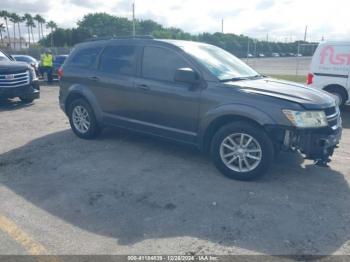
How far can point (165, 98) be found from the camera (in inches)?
194

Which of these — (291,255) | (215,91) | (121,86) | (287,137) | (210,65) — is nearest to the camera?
(291,255)

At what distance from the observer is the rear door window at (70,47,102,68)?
5996 mm

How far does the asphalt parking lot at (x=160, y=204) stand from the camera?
305 centimetres

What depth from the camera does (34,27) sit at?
10119 centimetres

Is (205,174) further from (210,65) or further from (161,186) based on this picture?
(210,65)

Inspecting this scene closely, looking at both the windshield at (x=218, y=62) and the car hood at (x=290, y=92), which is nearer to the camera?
the car hood at (x=290, y=92)

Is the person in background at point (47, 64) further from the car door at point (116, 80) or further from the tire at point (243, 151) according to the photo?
the tire at point (243, 151)

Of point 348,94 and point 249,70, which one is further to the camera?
point 348,94

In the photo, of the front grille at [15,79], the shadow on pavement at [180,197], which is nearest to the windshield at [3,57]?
the front grille at [15,79]

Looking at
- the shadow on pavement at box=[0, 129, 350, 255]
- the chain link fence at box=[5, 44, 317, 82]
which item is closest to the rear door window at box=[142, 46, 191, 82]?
the shadow on pavement at box=[0, 129, 350, 255]

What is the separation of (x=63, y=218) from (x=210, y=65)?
9.38 feet

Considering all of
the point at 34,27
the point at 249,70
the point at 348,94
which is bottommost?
the point at 348,94

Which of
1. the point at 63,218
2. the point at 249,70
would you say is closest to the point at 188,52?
the point at 249,70

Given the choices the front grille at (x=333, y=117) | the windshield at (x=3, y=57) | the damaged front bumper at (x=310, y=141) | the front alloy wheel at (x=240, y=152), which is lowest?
the front alloy wheel at (x=240, y=152)
